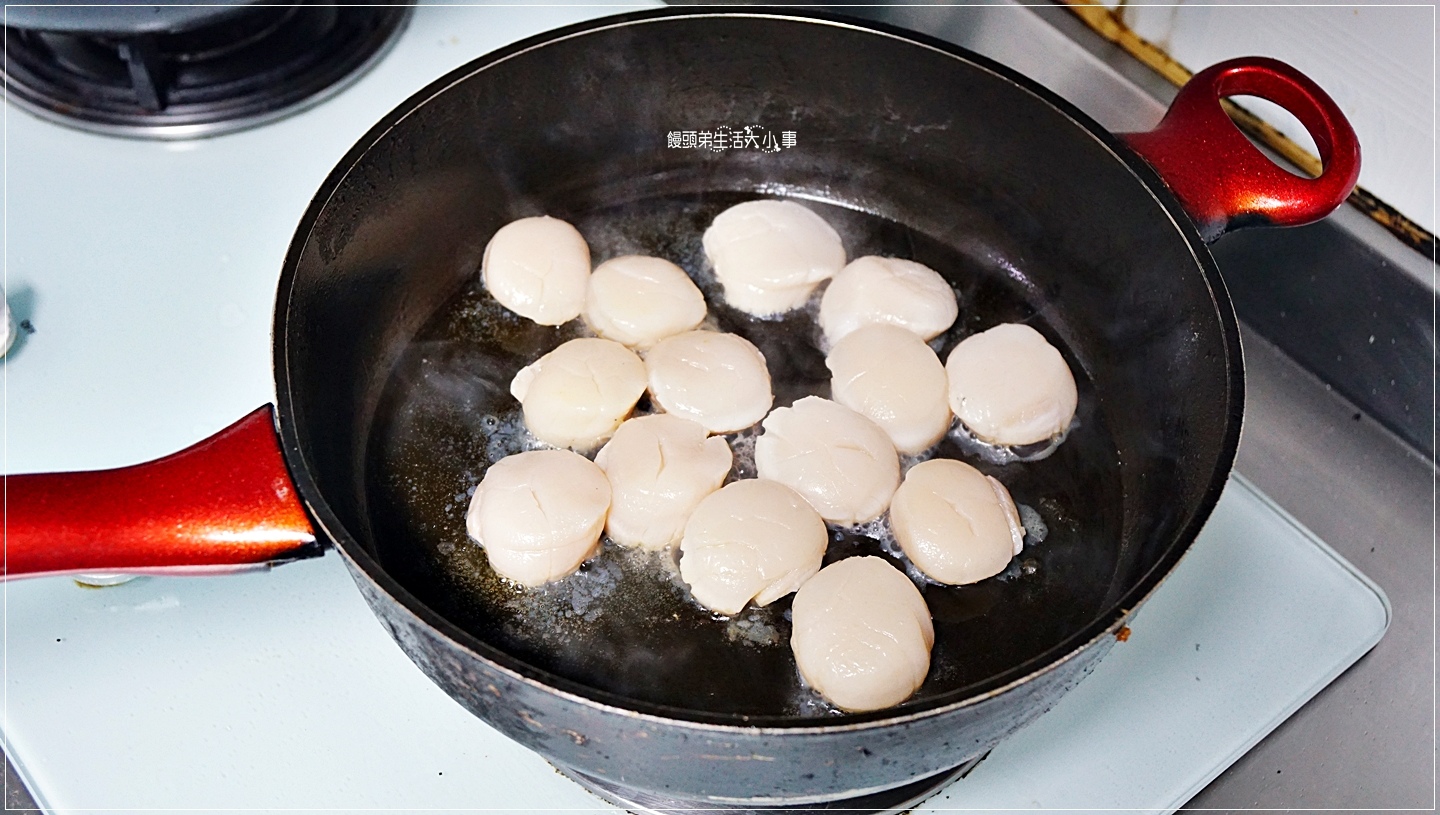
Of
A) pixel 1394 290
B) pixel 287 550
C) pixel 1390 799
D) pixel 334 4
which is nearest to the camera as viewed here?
pixel 287 550

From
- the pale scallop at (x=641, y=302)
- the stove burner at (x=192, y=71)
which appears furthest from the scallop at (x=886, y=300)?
the stove burner at (x=192, y=71)

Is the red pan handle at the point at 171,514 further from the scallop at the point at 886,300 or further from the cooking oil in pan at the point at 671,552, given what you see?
the scallop at the point at 886,300

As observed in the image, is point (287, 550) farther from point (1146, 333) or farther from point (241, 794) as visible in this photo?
point (1146, 333)

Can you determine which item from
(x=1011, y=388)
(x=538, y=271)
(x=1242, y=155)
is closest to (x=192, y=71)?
(x=538, y=271)

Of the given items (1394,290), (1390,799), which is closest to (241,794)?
(1390,799)

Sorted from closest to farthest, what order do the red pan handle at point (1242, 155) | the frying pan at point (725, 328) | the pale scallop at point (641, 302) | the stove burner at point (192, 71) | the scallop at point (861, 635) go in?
the frying pan at point (725, 328)
the scallop at point (861, 635)
the red pan handle at point (1242, 155)
the pale scallop at point (641, 302)
the stove burner at point (192, 71)

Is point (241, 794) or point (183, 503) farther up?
point (183, 503)

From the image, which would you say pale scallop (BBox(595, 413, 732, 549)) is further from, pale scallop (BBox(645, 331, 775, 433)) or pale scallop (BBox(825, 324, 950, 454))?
pale scallop (BBox(825, 324, 950, 454))

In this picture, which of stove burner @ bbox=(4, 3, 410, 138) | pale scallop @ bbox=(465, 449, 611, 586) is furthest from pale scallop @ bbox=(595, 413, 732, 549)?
stove burner @ bbox=(4, 3, 410, 138)
